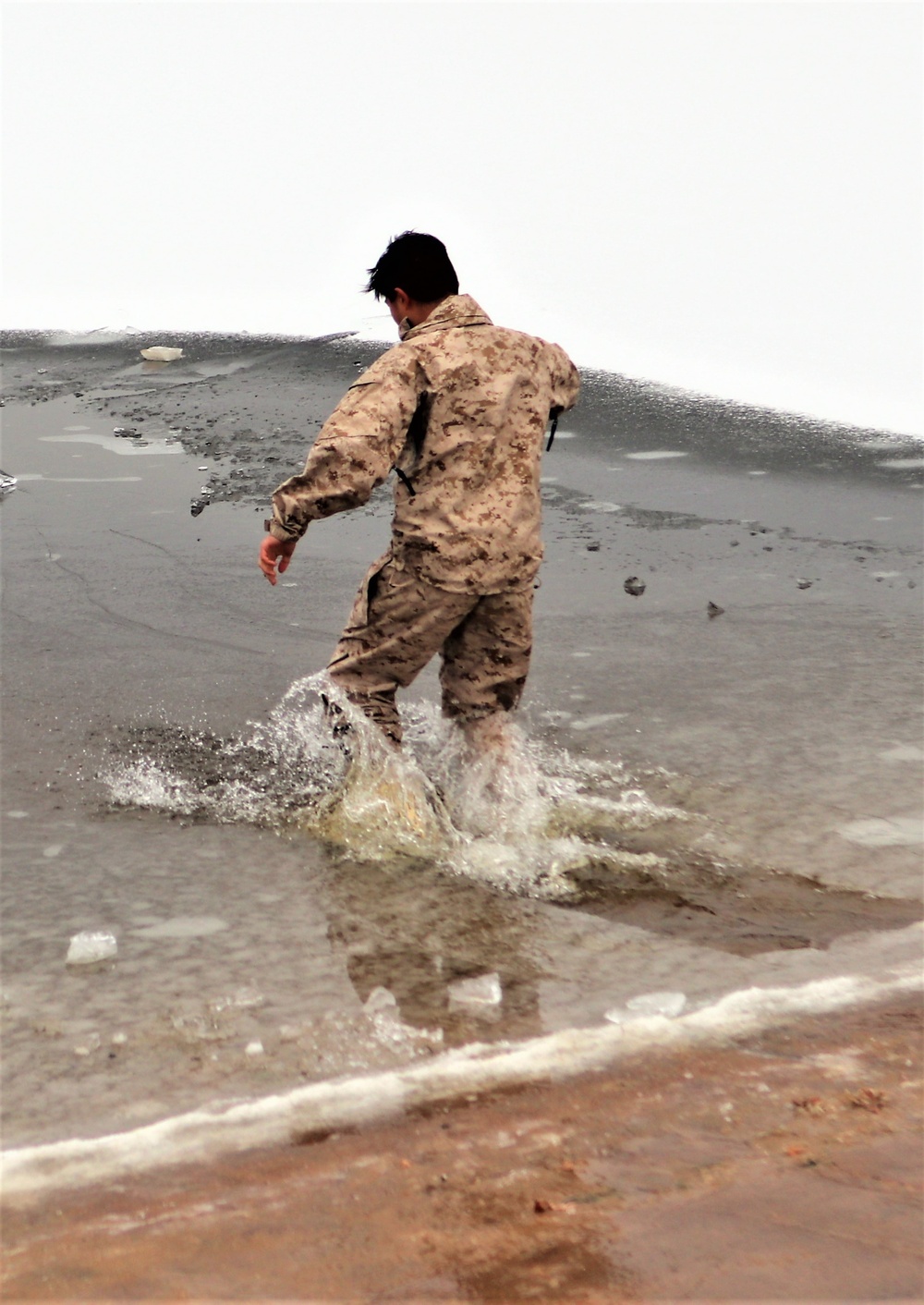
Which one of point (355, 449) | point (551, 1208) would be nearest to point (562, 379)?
point (355, 449)

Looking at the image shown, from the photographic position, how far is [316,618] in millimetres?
5008

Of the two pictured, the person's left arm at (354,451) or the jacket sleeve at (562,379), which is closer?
the person's left arm at (354,451)

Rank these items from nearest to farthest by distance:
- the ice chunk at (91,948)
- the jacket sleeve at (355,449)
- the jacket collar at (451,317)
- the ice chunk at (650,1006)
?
1. the ice chunk at (650,1006)
2. the ice chunk at (91,948)
3. the jacket sleeve at (355,449)
4. the jacket collar at (451,317)

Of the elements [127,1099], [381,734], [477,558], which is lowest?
[127,1099]

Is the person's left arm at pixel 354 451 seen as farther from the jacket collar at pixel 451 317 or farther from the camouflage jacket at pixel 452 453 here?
the jacket collar at pixel 451 317

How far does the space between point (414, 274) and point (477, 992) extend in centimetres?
171

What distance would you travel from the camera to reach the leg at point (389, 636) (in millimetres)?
3307

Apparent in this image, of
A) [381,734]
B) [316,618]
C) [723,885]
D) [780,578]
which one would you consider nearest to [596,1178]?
[723,885]

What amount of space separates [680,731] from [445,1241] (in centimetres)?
241

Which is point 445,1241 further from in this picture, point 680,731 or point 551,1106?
point 680,731

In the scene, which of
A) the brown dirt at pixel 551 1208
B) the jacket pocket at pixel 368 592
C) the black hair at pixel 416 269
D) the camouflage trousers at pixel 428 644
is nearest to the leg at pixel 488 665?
the camouflage trousers at pixel 428 644

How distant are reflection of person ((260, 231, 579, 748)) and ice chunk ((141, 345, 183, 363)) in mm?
7103

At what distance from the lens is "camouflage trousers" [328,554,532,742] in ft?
10.9

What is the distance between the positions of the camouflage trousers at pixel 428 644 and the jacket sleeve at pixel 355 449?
10.8 inches
